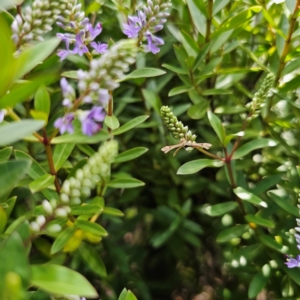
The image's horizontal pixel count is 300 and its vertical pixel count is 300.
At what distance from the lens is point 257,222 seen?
1.26 meters

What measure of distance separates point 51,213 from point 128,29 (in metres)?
0.49

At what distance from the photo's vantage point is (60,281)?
71 centimetres

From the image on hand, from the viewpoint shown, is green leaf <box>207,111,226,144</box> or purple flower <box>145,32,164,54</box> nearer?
purple flower <box>145,32,164,54</box>

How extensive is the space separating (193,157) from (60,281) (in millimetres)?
972

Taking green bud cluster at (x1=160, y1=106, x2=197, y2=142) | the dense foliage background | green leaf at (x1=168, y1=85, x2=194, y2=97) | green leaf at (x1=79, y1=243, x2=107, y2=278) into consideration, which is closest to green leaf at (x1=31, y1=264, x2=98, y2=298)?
the dense foliage background

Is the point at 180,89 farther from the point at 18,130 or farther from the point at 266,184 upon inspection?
the point at 18,130

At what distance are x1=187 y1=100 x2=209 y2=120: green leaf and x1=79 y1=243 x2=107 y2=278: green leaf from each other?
0.47 metres

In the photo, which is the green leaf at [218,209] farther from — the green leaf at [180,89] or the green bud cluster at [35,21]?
the green bud cluster at [35,21]

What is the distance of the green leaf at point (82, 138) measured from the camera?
32.5 inches

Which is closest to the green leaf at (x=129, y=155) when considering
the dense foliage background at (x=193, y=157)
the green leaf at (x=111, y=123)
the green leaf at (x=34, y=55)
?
the dense foliage background at (x=193, y=157)

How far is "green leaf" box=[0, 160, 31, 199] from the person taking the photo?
2.54 ft

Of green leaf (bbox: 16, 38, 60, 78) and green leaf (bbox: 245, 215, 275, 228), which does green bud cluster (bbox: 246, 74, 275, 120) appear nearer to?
green leaf (bbox: 245, 215, 275, 228)

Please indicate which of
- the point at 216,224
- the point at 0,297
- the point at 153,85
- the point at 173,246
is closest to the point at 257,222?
the point at 216,224

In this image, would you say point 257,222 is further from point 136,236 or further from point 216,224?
point 136,236
